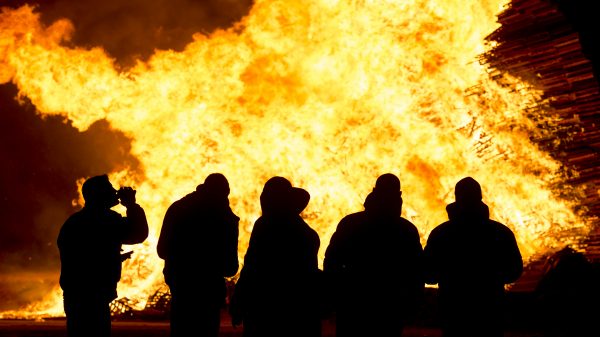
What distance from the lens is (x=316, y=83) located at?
10.1 m

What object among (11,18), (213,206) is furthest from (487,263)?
(11,18)

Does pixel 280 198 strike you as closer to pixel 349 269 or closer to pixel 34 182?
pixel 349 269

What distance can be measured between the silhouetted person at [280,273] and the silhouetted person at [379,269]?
24cm

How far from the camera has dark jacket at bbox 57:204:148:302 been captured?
12.4ft

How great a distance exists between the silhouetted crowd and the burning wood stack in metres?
5.03

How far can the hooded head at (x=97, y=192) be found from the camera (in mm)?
3850

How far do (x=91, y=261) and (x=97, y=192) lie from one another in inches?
19.9

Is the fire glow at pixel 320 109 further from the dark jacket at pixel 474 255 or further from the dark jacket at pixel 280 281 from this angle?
the dark jacket at pixel 280 281

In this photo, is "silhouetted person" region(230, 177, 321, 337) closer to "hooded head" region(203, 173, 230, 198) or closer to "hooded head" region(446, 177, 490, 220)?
"hooded head" region(203, 173, 230, 198)

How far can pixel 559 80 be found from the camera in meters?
8.77

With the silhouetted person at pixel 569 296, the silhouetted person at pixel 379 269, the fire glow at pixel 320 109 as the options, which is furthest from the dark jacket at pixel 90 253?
the fire glow at pixel 320 109


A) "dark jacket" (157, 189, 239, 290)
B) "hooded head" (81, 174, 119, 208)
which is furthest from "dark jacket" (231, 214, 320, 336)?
"hooded head" (81, 174, 119, 208)

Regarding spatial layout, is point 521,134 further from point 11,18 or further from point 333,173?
point 11,18

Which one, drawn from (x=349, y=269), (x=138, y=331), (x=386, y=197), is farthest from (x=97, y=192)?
(x=138, y=331)
